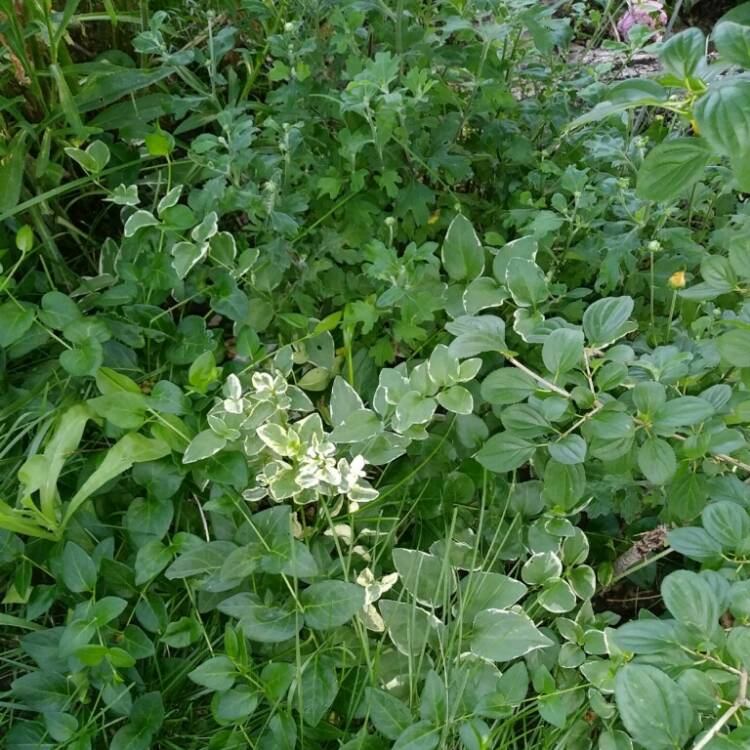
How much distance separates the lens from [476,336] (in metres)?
0.95

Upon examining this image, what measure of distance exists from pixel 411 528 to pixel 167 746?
46 centimetres

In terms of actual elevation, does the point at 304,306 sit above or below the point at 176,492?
above

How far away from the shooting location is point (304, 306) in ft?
3.93

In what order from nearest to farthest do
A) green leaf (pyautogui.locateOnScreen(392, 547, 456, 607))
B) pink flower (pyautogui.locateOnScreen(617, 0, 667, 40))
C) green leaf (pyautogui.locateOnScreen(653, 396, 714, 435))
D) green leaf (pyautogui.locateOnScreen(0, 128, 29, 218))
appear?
green leaf (pyautogui.locateOnScreen(653, 396, 714, 435)) < green leaf (pyautogui.locateOnScreen(392, 547, 456, 607)) < green leaf (pyautogui.locateOnScreen(0, 128, 29, 218)) < pink flower (pyautogui.locateOnScreen(617, 0, 667, 40))

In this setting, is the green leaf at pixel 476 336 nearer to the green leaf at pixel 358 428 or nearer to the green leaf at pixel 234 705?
the green leaf at pixel 358 428

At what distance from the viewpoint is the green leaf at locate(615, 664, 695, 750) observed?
66 centimetres

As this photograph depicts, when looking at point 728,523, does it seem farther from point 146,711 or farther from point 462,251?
point 146,711

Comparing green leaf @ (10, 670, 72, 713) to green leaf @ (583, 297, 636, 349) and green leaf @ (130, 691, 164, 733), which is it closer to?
green leaf @ (130, 691, 164, 733)

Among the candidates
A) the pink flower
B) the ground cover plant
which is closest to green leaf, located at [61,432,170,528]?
the ground cover plant

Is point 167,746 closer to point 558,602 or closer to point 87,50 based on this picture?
point 558,602

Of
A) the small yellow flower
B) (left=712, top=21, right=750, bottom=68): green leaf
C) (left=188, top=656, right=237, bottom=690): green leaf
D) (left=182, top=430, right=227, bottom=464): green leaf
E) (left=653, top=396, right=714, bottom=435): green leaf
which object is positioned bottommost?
(left=188, top=656, right=237, bottom=690): green leaf

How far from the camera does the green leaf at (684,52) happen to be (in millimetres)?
646

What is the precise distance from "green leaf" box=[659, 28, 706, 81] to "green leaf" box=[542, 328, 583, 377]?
0.30 meters

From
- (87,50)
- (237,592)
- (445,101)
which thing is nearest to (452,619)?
(237,592)
